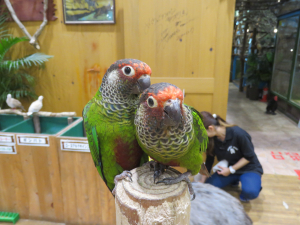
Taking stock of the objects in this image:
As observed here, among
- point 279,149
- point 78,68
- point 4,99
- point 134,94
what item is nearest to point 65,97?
point 78,68

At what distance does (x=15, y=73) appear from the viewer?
266 cm

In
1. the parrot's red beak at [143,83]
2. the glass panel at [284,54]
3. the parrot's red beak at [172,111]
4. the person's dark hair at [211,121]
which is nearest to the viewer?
the parrot's red beak at [172,111]

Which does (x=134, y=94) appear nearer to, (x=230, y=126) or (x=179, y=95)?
(x=179, y=95)

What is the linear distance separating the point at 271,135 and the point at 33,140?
372 centimetres

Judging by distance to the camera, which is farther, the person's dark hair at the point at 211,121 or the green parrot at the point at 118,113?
the person's dark hair at the point at 211,121

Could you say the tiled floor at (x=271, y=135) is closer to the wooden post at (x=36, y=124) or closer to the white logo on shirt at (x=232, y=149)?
the white logo on shirt at (x=232, y=149)

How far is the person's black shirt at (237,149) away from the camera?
6.75 ft

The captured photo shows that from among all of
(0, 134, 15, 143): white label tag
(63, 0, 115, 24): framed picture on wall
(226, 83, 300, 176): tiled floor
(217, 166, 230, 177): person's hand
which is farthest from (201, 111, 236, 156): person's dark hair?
(0, 134, 15, 143): white label tag

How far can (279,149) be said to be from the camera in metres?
3.20

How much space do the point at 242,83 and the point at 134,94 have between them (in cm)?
760

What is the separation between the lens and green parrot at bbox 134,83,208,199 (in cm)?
62

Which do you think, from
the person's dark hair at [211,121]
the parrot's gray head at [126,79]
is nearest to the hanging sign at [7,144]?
the parrot's gray head at [126,79]

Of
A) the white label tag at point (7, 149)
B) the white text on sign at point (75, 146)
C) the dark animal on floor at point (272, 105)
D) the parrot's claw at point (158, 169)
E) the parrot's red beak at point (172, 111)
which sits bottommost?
the dark animal on floor at point (272, 105)

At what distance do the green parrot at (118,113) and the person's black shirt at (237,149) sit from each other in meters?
1.49
